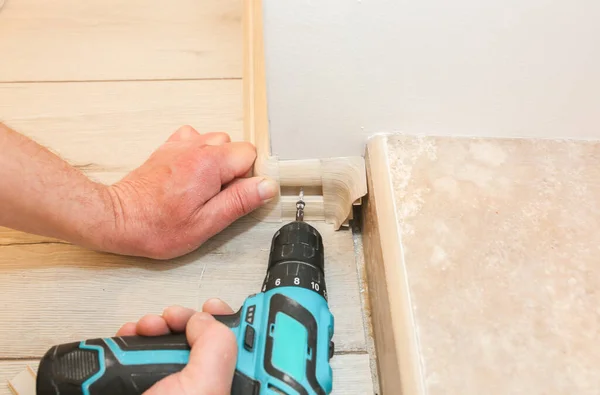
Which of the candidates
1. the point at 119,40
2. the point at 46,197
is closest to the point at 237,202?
the point at 46,197

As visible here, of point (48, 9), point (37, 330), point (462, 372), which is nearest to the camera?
point (462, 372)

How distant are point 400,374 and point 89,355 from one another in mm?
298

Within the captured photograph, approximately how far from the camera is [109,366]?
490mm

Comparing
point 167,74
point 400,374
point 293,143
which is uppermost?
point 167,74

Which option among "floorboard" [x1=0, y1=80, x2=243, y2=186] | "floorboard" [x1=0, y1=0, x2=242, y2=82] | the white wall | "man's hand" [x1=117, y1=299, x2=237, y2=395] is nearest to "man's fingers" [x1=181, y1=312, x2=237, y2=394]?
"man's hand" [x1=117, y1=299, x2=237, y2=395]

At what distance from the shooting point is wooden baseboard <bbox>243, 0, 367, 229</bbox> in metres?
0.64

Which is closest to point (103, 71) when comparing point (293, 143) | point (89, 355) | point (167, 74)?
point (167, 74)

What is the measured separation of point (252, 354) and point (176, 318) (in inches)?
3.9

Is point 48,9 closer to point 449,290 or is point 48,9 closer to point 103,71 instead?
point 103,71

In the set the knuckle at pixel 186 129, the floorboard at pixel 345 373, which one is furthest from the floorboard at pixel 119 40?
the floorboard at pixel 345 373

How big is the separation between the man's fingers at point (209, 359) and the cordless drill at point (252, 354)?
0.02 m

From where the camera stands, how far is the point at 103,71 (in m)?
0.89

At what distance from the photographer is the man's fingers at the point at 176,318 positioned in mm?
553

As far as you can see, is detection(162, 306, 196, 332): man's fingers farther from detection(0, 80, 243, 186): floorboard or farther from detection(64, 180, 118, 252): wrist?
detection(0, 80, 243, 186): floorboard
